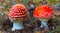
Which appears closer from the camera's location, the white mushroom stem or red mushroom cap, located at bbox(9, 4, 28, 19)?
red mushroom cap, located at bbox(9, 4, 28, 19)

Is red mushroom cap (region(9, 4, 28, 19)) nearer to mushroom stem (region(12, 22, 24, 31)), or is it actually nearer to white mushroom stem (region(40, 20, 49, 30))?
mushroom stem (region(12, 22, 24, 31))

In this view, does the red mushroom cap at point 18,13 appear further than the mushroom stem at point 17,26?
No

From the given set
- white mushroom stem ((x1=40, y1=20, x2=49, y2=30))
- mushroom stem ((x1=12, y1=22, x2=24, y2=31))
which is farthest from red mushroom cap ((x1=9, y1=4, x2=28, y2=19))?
white mushroom stem ((x1=40, y1=20, x2=49, y2=30))

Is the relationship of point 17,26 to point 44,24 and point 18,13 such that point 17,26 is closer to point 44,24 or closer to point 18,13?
point 18,13

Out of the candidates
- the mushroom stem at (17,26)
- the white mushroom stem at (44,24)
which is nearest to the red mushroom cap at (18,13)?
the mushroom stem at (17,26)

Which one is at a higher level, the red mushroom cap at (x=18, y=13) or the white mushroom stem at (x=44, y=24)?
the red mushroom cap at (x=18, y=13)

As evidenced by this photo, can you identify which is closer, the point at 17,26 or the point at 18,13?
the point at 18,13

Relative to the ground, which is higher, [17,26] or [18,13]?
[18,13]

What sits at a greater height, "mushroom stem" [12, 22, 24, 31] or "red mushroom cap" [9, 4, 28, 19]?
"red mushroom cap" [9, 4, 28, 19]

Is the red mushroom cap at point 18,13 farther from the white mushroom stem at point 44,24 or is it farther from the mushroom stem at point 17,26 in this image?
the white mushroom stem at point 44,24

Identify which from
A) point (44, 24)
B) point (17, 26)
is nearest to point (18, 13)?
point (17, 26)

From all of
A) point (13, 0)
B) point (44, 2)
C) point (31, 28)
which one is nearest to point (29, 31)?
point (31, 28)

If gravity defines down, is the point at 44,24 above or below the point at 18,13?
below

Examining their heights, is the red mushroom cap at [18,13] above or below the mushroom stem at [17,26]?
above
